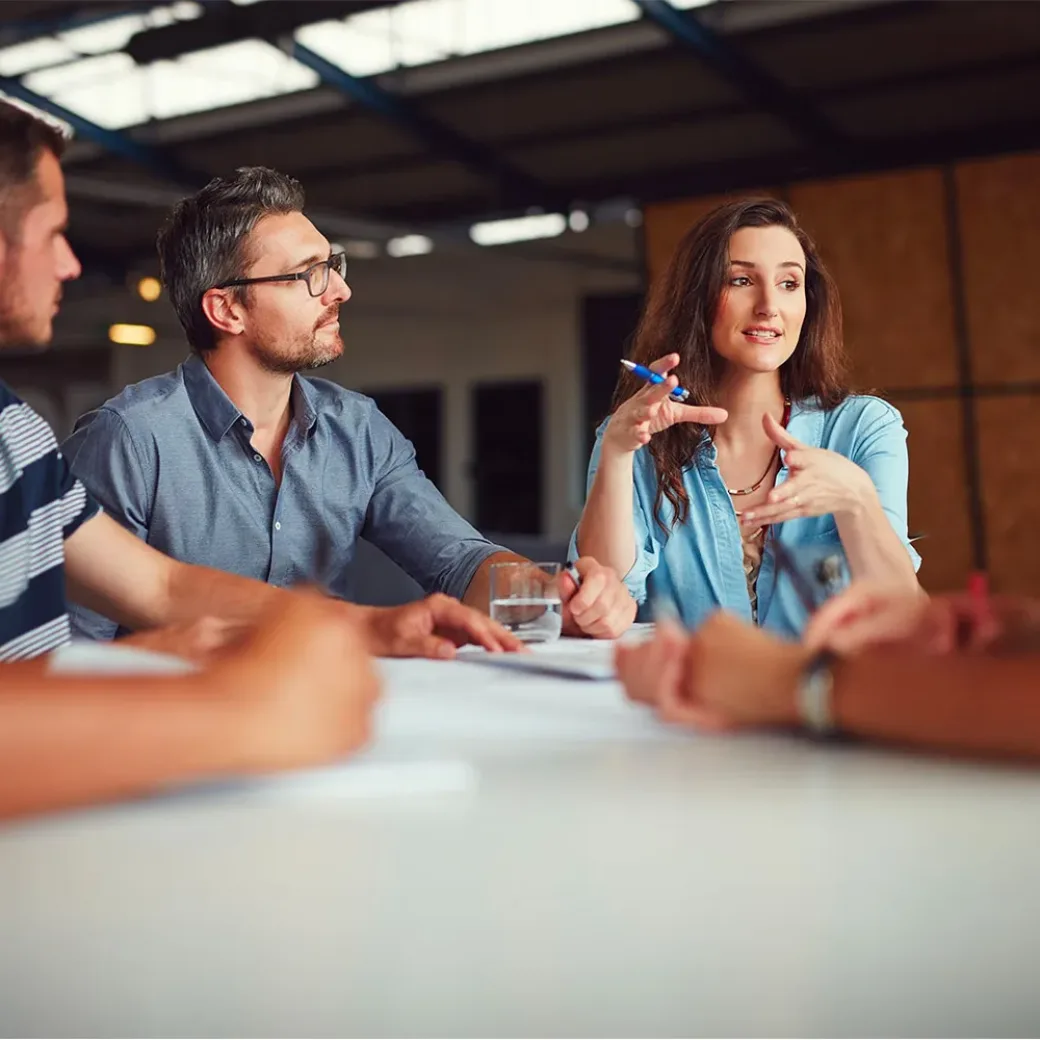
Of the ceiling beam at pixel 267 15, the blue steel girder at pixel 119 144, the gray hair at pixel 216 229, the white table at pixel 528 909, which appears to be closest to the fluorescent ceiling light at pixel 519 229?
the blue steel girder at pixel 119 144

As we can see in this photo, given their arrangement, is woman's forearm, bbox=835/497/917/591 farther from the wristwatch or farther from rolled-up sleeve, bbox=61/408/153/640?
rolled-up sleeve, bbox=61/408/153/640

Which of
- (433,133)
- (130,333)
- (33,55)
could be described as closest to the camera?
(130,333)

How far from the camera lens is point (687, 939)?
675mm

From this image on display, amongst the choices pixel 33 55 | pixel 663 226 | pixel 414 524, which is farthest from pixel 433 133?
pixel 414 524

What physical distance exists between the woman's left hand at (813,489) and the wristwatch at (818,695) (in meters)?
1.00

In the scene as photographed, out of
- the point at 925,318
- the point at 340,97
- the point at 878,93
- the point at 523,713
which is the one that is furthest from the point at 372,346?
the point at 523,713

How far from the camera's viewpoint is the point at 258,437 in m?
2.55

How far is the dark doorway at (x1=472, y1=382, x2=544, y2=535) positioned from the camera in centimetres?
1487

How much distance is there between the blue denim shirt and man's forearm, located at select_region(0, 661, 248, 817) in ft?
5.35

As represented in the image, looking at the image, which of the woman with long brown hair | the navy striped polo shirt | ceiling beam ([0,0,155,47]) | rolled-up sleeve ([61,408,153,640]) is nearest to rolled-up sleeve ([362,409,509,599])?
the woman with long brown hair

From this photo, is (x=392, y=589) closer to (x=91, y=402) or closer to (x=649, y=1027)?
(x=649, y=1027)

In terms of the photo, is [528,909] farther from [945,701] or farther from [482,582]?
[482,582]

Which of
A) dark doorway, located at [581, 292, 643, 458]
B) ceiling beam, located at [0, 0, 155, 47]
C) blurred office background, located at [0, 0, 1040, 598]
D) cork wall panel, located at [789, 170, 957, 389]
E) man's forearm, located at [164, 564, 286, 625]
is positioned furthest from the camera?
dark doorway, located at [581, 292, 643, 458]

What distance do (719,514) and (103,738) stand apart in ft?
6.09
